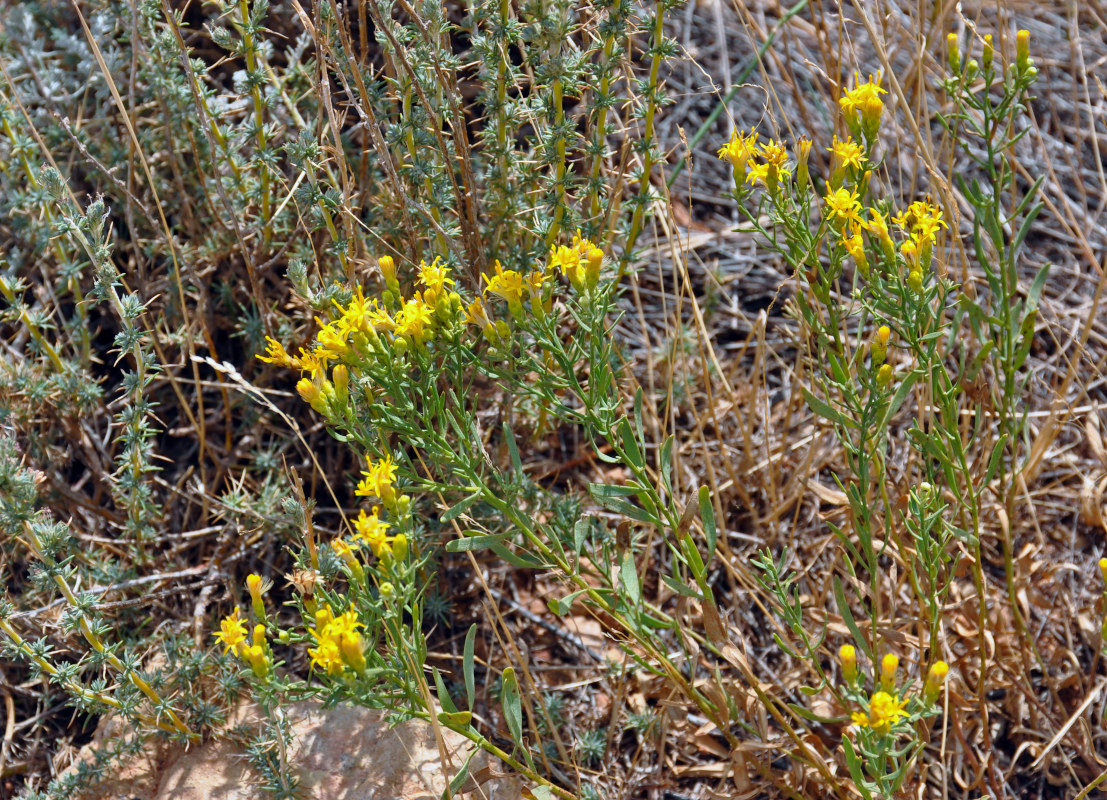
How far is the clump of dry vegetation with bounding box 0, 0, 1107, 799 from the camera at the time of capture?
1996 millimetres

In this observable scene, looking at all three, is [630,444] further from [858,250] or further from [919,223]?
[919,223]

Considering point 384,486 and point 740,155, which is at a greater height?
point 740,155

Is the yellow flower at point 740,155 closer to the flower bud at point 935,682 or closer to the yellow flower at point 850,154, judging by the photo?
the yellow flower at point 850,154

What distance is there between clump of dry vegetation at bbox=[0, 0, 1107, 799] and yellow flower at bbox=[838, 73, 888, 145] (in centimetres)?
2

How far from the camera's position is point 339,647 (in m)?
1.73

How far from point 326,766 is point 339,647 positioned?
2.88 ft

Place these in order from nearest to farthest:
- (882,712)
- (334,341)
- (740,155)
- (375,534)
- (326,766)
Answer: (882,712), (375,534), (334,341), (740,155), (326,766)

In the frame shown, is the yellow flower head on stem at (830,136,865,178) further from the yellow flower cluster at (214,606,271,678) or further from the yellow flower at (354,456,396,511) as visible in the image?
the yellow flower cluster at (214,606,271,678)

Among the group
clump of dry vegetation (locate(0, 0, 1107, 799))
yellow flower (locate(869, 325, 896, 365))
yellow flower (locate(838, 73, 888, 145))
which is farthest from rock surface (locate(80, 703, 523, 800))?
yellow flower (locate(838, 73, 888, 145))

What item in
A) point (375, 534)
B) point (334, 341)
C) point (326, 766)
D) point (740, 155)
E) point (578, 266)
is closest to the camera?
point (375, 534)

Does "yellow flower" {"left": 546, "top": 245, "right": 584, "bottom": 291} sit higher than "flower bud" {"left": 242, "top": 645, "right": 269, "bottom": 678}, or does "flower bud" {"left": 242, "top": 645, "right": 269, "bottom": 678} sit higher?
"yellow flower" {"left": 546, "top": 245, "right": 584, "bottom": 291}

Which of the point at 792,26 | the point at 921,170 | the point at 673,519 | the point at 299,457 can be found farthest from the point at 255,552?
the point at 792,26

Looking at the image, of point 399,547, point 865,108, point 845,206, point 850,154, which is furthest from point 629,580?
point 865,108

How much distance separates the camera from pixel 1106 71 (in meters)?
3.92
